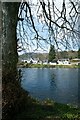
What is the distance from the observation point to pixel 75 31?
34.9 ft

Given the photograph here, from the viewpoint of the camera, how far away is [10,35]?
9.38 metres

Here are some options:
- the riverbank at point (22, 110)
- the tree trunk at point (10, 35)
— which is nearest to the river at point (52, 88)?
the tree trunk at point (10, 35)

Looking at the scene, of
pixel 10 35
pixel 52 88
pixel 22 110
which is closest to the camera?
pixel 22 110

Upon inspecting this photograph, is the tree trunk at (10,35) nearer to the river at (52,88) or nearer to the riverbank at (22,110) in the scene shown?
the riverbank at (22,110)

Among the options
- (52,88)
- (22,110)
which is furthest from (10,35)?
(52,88)

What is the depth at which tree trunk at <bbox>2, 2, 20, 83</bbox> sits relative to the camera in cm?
888

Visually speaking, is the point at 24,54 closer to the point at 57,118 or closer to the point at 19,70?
the point at 19,70

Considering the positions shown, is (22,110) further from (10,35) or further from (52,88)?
(52,88)

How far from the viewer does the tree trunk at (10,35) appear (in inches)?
350

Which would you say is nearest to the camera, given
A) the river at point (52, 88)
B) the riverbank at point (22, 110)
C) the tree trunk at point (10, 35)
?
the riverbank at point (22, 110)

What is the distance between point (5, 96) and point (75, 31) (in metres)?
4.22

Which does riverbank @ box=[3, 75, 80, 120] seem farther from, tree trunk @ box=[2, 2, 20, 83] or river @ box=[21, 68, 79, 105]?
river @ box=[21, 68, 79, 105]

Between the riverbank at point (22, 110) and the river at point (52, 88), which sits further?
the river at point (52, 88)

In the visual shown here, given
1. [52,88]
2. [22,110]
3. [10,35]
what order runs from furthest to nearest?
[52,88], [10,35], [22,110]
